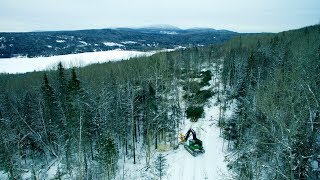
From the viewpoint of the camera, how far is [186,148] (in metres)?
44.3

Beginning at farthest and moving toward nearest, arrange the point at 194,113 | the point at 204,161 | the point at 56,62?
the point at 56,62
the point at 194,113
the point at 204,161

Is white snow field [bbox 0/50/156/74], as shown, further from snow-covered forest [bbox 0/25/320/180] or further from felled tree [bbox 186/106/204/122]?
snow-covered forest [bbox 0/25/320/180]

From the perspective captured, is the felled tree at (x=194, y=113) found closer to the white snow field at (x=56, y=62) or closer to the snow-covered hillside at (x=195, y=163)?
the snow-covered hillside at (x=195, y=163)

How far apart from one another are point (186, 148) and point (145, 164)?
7529 millimetres

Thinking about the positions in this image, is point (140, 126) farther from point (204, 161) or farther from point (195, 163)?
point (204, 161)

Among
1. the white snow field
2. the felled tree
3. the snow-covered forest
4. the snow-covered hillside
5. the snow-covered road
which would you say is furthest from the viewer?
the white snow field

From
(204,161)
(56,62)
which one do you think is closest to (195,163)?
(204,161)

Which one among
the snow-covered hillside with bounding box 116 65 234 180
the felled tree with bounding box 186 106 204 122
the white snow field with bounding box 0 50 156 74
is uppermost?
the white snow field with bounding box 0 50 156 74

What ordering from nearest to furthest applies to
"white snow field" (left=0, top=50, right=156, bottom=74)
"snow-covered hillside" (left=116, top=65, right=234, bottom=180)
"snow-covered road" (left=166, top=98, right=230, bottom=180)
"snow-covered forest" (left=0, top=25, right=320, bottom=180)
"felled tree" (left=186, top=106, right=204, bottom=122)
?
"snow-covered forest" (left=0, top=25, right=320, bottom=180) → "snow-covered road" (left=166, top=98, right=230, bottom=180) → "snow-covered hillside" (left=116, top=65, right=234, bottom=180) → "felled tree" (left=186, top=106, right=204, bottom=122) → "white snow field" (left=0, top=50, right=156, bottom=74)

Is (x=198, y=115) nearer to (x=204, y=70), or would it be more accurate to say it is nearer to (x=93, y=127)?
(x=93, y=127)

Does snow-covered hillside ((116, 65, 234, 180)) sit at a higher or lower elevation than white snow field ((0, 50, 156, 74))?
lower

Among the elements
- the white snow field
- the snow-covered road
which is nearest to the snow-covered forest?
the snow-covered road

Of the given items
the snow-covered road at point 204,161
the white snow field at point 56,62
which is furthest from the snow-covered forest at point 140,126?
the white snow field at point 56,62

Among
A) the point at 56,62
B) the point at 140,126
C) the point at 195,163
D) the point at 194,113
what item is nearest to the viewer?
the point at 195,163
